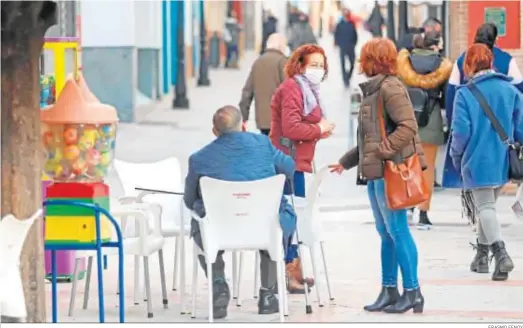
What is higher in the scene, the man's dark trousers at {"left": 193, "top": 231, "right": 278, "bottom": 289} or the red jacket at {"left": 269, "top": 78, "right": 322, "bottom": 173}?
the red jacket at {"left": 269, "top": 78, "right": 322, "bottom": 173}

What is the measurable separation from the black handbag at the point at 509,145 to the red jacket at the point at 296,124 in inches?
46.3

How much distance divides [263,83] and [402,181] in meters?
5.25

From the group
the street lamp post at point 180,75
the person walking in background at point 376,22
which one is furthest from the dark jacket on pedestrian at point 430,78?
the person walking in background at point 376,22

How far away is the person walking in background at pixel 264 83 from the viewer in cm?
1500

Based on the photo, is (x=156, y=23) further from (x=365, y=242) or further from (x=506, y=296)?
(x=506, y=296)

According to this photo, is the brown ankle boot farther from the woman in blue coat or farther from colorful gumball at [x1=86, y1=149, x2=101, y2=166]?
the woman in blue coat

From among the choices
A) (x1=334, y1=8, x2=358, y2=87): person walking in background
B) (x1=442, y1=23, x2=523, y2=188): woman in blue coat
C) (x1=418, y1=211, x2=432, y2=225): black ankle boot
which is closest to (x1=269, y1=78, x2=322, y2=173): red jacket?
(x1=442, y1=23, x2=523, y2=188): woman in blue coat

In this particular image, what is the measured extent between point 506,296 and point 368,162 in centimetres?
169

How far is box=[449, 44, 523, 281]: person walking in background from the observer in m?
11.5

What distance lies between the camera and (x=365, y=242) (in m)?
14.4

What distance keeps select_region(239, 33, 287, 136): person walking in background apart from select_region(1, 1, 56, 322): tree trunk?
654 cm

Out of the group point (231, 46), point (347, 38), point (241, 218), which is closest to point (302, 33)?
point (231, 46)

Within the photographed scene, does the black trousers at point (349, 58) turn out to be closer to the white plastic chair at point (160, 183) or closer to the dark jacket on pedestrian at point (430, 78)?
the dark jacket on pedestrian at point (430, 78)

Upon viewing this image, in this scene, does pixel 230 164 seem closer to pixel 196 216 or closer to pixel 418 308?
pixel 196 216
